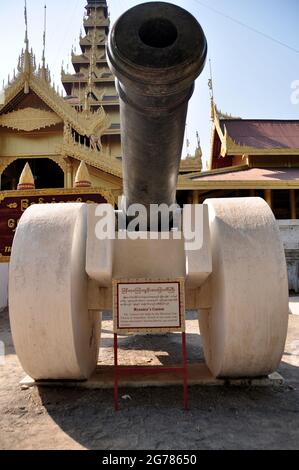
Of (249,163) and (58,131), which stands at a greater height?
(58,131)

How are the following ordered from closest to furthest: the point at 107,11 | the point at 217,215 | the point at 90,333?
the point at 217,215 → the point at 90,333 → the point at 107,11

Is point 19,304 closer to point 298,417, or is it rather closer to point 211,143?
point 298,417

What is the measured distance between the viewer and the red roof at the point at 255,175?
489 inches

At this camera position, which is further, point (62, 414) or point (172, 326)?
point (172, 326)

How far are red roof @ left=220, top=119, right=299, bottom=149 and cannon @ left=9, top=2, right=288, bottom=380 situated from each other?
1171 centimetres

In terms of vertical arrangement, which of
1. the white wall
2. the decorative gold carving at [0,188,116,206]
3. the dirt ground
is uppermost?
the decorative gold carving at [0,188,116,206]

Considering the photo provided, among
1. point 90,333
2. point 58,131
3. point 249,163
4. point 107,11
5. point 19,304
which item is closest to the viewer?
point 19,304

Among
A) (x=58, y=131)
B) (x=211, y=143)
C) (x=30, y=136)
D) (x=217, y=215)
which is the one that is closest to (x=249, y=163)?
(x=211, y=143)

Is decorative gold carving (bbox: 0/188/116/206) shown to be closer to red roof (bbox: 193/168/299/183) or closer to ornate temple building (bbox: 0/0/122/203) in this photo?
ornate temple building (bbox: 0/0/122/203)

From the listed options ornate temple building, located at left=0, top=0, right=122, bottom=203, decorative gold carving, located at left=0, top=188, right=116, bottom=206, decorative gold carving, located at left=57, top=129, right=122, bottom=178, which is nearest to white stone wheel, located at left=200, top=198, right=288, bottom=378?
decorative gold carving, located at left=0, top=188, right=116, bottom=206

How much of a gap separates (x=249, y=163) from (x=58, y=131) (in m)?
6.79

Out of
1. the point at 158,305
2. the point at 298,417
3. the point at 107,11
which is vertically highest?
the point at 107,11

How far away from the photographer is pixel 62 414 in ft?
9.32

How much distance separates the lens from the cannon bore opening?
200 cm
